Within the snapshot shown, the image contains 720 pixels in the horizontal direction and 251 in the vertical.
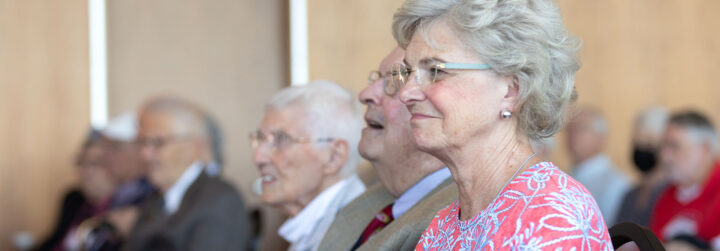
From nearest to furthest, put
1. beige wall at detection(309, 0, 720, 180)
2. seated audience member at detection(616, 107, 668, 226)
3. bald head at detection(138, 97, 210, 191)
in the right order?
bald head at detection(138, 97, 210, 191), seated audience member at detection(616, 107, 668, 226), beige wall at detection(309, 0, 720, 180)

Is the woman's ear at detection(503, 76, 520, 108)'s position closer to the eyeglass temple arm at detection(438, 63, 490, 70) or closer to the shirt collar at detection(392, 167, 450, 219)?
the eyeglass temple arm at detection(438, 63, 490, 70)

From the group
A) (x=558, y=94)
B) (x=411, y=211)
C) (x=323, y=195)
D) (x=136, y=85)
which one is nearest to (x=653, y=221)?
(x=323, y=195)

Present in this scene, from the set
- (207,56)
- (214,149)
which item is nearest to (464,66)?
(214,149)

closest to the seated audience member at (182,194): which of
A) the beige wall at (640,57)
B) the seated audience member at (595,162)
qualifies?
the seated audience member at (595,162)

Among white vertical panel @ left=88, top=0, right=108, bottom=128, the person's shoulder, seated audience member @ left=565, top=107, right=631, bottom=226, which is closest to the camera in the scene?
the person's shoulder

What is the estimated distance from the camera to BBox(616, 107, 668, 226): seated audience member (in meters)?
4.39

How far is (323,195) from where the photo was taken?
266 centimetres

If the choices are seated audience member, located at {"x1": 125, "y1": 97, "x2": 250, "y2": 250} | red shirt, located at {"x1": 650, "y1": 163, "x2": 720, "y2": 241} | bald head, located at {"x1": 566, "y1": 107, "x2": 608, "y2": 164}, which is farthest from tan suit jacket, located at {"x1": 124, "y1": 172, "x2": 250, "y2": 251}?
bald head, located at {"x1": 566, "y1": 107, "x2": 608, "y2": 164}

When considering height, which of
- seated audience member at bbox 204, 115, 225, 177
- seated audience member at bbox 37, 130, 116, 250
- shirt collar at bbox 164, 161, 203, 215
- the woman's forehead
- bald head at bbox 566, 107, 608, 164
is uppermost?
the woman's forehead

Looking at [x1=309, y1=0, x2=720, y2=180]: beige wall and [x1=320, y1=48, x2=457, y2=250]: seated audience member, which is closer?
[x1=320, y1=48, x2=457, y2=250]: seated audience member

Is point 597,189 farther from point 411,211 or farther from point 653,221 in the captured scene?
point 411,211

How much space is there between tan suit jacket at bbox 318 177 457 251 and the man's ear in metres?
0.34

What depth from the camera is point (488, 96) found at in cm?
134

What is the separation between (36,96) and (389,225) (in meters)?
4.74
